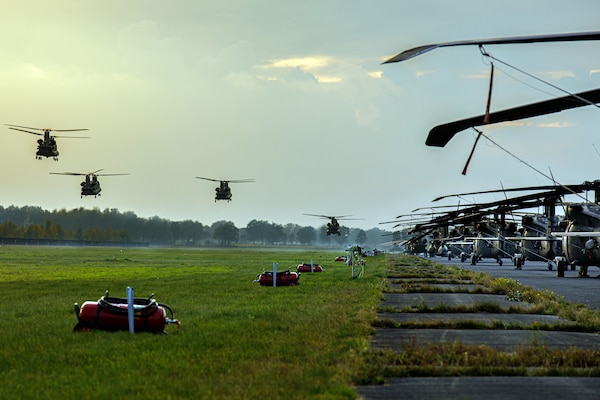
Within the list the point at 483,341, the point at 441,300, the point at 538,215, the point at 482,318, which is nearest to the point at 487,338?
the point at 483,341

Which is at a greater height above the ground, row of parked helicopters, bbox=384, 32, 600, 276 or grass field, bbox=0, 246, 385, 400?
row of parked helicopters, bbox=384, 32, 600, 276

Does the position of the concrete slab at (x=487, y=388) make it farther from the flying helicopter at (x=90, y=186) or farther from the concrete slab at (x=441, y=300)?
the flying helicopter at (x=90, y=186)

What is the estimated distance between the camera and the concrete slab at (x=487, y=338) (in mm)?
16531

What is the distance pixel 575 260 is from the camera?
4400 cm

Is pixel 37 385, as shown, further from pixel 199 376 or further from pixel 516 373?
pixel 516 373

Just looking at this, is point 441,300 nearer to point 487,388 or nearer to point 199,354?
point 199,354

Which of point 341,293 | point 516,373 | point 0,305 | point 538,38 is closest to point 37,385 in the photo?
point 516,373

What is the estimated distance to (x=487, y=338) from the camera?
58.5 ft

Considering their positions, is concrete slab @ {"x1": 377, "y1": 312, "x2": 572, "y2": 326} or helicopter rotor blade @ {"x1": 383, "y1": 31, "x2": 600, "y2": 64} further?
concrete slab @ {"x1": 377, "y1": 312, "x2": 572, "y2": 326}

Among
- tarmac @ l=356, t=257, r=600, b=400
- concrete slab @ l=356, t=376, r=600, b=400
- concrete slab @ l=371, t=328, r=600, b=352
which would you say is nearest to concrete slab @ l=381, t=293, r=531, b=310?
tarmac @ l=356, t=257, r=600, b=400

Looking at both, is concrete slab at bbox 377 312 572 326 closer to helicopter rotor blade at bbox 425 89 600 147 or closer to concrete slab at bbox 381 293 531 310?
concrete slab at bbox 381 293 531 310

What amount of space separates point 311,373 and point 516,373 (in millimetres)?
3220

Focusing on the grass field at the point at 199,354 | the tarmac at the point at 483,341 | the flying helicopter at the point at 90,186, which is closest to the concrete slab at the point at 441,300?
the tarmac at the point at 483,341

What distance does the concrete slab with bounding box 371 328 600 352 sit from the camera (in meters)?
16.5
